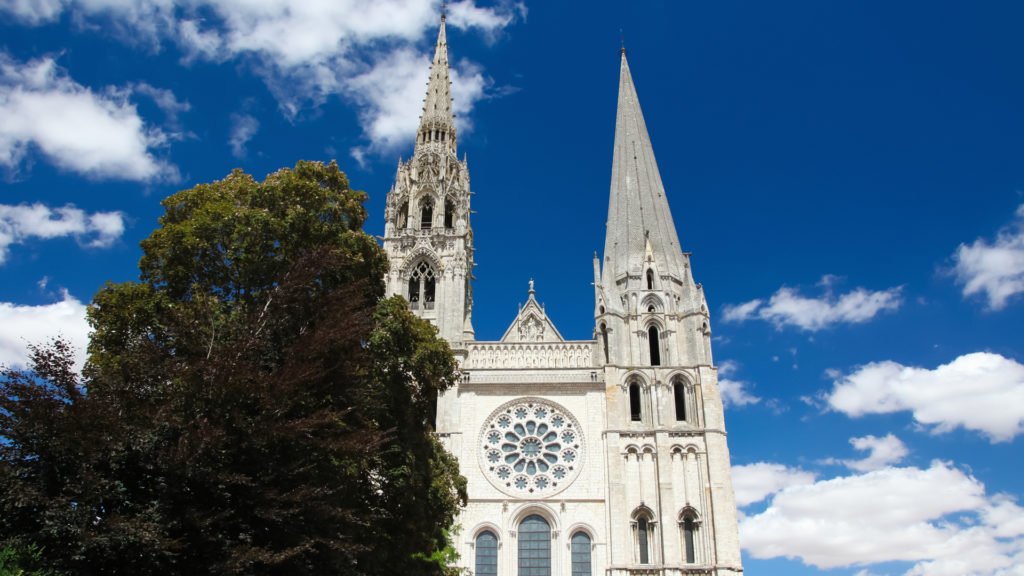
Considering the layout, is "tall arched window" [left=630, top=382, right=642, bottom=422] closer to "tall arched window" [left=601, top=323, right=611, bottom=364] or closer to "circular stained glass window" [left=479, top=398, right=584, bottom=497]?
"tall arched window" [left=601, top=323, right=611, bottom=364]

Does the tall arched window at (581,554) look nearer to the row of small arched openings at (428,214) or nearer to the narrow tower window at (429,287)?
the narrow tower window at (429,287)

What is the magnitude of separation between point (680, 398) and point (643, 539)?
19.0 feet

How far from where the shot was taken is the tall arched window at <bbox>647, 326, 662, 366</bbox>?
30.3 m

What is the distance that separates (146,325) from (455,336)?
16534 mm

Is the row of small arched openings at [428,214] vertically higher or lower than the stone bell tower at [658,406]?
higher

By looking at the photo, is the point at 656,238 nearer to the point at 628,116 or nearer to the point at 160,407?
the point at 628,116

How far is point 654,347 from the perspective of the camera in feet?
101

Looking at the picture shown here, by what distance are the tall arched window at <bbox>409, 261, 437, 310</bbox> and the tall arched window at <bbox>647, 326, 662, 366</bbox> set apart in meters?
9.42

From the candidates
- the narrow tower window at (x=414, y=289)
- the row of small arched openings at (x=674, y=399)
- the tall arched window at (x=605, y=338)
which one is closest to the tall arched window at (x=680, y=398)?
the row of small arched openings at (x=674, y=399)

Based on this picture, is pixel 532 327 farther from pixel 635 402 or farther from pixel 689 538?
pixel 689 538

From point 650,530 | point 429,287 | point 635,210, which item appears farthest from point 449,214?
point 650,530

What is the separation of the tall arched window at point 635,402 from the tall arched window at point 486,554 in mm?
7246

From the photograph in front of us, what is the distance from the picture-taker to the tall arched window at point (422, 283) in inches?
1269

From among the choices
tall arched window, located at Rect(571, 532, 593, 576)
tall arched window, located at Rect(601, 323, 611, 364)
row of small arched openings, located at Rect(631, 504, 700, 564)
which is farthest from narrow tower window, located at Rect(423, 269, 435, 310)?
row of small arched openings, located at Rect(631, 504, 700, 564)
